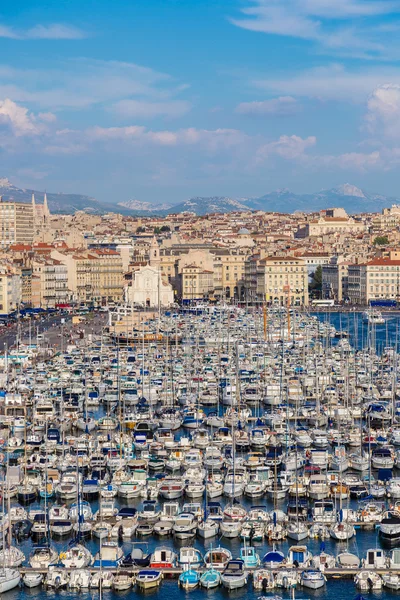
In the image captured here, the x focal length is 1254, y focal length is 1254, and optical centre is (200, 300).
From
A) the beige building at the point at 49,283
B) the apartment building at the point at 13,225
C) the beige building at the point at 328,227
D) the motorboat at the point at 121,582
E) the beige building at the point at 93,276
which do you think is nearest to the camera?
the motorboat at the point at 121,582

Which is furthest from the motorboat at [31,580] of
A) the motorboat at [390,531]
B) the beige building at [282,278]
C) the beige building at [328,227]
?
the beige building at [328,227]

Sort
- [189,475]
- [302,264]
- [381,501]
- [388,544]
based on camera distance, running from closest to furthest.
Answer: [388,544]
[381,501]
[189,475]
[302,264]

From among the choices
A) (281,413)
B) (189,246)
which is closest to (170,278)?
(189,246)

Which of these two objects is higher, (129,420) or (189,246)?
(189,246)

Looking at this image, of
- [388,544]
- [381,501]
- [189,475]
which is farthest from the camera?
[189,475]

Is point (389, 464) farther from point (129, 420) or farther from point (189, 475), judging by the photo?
point (129, 420)

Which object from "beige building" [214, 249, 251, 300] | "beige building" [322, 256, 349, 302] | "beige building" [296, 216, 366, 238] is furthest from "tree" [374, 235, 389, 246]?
"beige building" [214, 249, 251, 300]

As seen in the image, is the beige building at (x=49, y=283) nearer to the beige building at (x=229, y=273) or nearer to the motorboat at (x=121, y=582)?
the beige building at (x=229, y=273)
